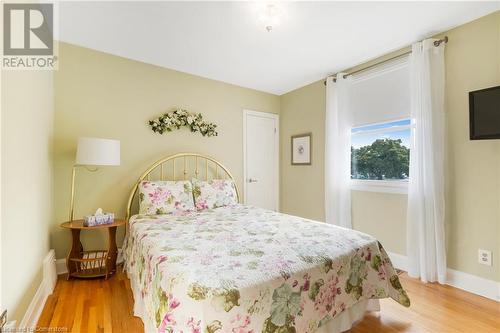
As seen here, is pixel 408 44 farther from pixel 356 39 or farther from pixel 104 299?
pixel 104 299

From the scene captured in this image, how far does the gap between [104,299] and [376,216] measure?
299 centimetres

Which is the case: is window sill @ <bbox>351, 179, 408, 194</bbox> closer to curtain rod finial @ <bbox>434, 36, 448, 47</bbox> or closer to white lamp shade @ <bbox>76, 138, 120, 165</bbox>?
curtain rod finial @ <bbox>434, 36, 448, 47</bbox>

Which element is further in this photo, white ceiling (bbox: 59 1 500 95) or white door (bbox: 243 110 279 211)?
white door (bbox: 243 110 279 211)

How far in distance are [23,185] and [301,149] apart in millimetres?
3387

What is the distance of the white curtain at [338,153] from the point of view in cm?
328

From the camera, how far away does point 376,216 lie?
3.04 m

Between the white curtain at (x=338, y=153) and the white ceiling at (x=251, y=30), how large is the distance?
36 cm

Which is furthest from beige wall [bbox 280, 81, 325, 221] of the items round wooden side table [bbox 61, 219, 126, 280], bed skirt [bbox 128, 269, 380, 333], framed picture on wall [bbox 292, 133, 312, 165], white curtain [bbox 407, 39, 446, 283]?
round wooden side table [bbox 61, 219, 126, 280]

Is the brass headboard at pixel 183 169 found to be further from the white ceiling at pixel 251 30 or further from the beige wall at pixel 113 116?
the white ceiling at pixel 251 30

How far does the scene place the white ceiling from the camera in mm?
2096

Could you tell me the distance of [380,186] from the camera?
300 cm

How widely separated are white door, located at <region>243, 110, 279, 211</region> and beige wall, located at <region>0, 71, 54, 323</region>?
101 inches

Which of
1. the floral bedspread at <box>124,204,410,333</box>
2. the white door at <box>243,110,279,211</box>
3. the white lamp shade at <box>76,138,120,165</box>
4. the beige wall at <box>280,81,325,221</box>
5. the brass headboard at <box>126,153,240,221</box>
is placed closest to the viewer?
the floral bedspread at <box>124,204,410,333</box>

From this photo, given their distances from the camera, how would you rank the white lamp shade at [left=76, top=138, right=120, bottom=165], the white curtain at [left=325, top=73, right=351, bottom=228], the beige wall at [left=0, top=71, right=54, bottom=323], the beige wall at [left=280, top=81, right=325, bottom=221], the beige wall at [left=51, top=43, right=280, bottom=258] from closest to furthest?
the beige wall at [left=0, top=71, right=54, bottom=323] < the white lamp shade at [left=76, top=138, right=120, bottom=165] < the beige wall at [left=51, top=43, right=280, bottom=258] < the white curtain at [left=325, top=73, right=351, bottom=228] < the beige wall at [left=280, top=81, right=325, bottom=221]
